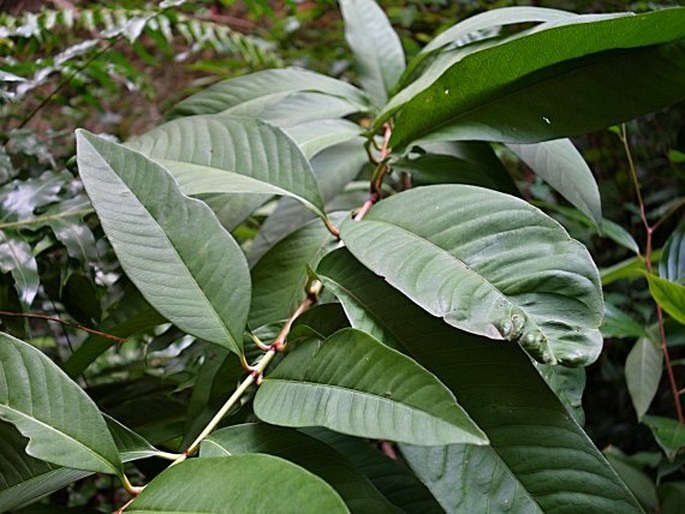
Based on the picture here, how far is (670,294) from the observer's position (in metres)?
0.69

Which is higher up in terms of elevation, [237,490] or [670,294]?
[237,490]

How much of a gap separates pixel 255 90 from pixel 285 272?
1.00 feet

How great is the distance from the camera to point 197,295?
0.52 metres

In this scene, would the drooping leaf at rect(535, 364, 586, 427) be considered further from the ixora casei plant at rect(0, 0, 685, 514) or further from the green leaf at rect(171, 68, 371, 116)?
the green leaf at rect(171, 68, 371, 116)

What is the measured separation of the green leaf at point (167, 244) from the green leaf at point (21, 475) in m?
0.13

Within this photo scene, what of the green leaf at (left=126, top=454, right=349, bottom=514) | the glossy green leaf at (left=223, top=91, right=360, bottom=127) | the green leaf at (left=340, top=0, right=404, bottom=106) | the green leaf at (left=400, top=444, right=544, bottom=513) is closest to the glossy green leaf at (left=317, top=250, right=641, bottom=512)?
the green leaf at (left=400, top=444, right=544, bottom=513)

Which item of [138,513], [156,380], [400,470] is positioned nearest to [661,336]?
[400,470]

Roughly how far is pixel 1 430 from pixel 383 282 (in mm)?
298

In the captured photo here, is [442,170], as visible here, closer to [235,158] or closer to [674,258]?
[235,158]

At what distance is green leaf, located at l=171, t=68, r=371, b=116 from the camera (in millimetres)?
877

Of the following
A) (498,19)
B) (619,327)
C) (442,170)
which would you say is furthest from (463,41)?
(619,327)

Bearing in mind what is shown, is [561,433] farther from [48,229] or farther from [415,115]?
[48,229]

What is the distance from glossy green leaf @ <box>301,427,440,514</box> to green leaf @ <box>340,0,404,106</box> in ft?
1.65

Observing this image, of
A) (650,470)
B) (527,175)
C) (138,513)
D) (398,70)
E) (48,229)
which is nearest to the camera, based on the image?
(138,513)
